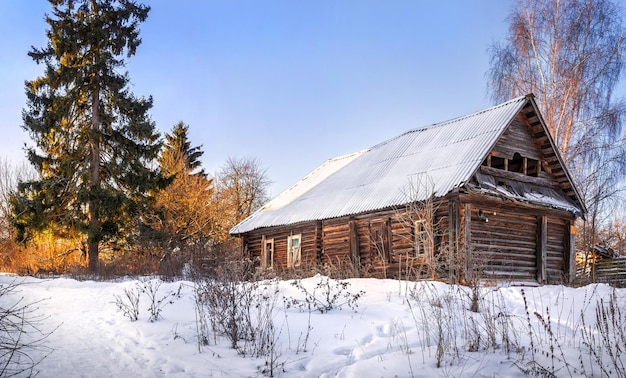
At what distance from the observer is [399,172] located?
58.9 ft

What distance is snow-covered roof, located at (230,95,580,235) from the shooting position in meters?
15.5

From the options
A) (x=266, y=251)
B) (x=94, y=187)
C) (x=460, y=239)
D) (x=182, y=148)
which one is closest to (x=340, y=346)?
(x=460, y=239)

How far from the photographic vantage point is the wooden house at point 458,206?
49.5 feet

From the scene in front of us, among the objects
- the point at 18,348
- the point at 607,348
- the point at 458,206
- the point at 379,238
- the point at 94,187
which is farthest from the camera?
the point at 94,187

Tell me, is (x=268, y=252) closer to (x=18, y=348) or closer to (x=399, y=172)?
(x=399, y=172)

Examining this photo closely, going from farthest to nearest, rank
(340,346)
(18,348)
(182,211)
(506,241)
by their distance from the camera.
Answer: (182,211), (506,241), (340,346), (18,348)

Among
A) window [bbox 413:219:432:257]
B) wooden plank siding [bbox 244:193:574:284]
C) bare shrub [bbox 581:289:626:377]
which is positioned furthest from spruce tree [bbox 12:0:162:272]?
bare shrub [bbox 581:289:626:377]

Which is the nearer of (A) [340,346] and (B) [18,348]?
(B) [18,348]

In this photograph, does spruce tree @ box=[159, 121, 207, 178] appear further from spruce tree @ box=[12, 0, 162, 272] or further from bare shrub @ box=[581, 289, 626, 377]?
bare shrub @ box=[581, 289, 626, 377]

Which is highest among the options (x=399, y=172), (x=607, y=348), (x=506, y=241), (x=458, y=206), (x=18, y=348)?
(x=399, y=172)

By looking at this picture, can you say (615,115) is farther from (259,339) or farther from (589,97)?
(259,339)

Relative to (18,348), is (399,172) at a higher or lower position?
higher

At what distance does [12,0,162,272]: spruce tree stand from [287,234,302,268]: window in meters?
8.61

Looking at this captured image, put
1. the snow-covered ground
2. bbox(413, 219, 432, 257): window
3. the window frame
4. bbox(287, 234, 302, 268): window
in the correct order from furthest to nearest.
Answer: the window frame < bbox(287, 234, 302, 268): window < bbox(413, 219, 432, 257): window < the snow-covered ground
